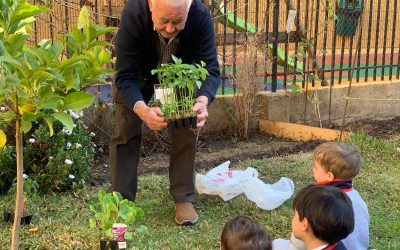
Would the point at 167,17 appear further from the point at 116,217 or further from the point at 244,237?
A: the point at 244,237

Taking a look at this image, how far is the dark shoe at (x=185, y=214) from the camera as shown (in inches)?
155

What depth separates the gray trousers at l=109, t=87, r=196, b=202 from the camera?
156 inches

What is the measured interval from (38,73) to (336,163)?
6.23ft

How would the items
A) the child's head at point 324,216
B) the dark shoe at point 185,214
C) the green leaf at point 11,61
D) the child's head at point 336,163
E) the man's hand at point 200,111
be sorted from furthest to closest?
the dark shoe at point 185,214 → the man's hand at point 200,111 → the child's head at point 336,163 → the child's head at point 324,216 → the green leaf at point 11,61

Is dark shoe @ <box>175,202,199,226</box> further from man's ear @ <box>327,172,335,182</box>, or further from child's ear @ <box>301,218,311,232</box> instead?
child's ear @ <box>301,218,311,232</box>

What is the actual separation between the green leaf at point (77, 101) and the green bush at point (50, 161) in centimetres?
215

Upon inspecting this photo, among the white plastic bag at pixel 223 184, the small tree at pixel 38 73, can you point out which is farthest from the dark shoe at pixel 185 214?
the small tree at pixel 38 73

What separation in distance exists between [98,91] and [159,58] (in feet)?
7.72

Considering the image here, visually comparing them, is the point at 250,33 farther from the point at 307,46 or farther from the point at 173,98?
the point at 173,98

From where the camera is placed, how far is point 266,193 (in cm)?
427

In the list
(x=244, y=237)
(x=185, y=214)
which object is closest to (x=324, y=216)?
(x=244, y=237)

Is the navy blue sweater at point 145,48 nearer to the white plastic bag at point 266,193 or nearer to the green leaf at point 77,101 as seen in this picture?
the white plastic bag at point 266,193

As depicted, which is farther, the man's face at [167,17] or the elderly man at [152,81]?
the elderly man at [152,81]

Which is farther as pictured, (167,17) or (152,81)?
(152,81)
